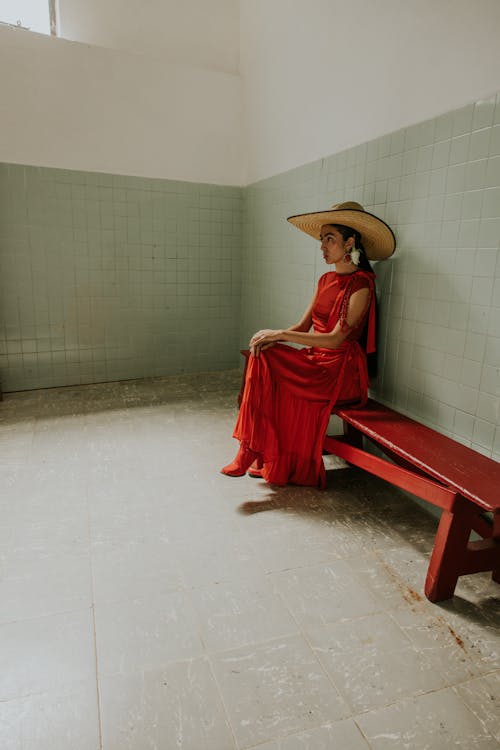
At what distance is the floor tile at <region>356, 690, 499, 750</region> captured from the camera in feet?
4.38

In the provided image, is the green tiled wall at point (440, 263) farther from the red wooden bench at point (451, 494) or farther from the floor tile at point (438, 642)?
the floor tile at point (438, 642)

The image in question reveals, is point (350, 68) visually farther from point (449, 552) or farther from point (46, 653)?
point (46, 653)

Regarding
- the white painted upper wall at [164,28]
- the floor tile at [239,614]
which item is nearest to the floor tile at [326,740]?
the floor tile at [239,614]

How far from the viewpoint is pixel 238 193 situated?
477 centimetres

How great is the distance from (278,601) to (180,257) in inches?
139

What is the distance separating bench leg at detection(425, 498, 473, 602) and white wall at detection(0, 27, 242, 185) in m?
3.85

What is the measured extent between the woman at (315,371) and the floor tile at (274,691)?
117 cm

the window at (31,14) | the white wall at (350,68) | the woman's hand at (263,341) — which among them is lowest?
the woman's hand at (263,341)

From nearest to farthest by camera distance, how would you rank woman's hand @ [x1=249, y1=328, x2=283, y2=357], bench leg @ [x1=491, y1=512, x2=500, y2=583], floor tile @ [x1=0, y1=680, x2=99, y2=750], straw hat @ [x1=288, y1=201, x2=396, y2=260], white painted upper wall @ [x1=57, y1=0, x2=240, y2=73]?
floor tile @ [x1=0, y1=680, x2=99, y2=750], bench leg @ [x1=491, y1=512, x2=500, y2=583], straw hat @ [x1=288, y1=201, x2=396, y2=260], woman's hand @ [x1=249, y1=328, x2=283, y2=357], white painted upper wall @ [x1=57, y1=0, x2=240, y2=73]

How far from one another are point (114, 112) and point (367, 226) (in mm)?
2823

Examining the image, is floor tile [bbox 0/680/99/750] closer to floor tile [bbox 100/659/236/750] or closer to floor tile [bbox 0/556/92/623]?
floor tile [bbox 100/659/236/750]

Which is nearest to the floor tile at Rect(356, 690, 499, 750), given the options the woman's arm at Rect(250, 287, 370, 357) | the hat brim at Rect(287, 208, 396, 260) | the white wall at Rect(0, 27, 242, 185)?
the woman's arm at Rect(250, 287, 370, 357)

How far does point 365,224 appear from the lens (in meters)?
2.55

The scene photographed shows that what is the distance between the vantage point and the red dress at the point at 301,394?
2.65 meters
